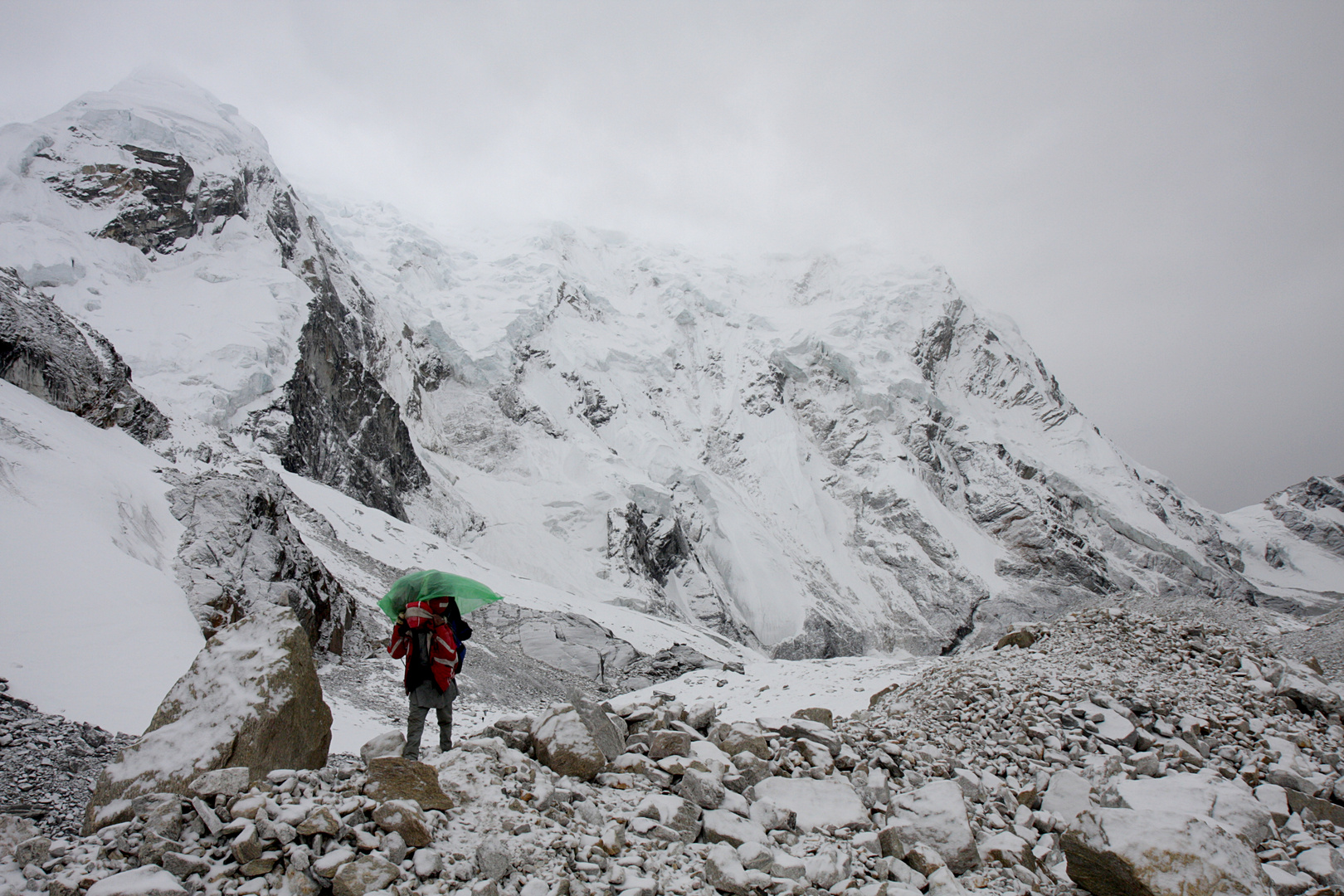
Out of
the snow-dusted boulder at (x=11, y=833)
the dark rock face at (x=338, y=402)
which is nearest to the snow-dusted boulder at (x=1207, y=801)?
the snow-dusted boulder at (x=11, y=833)

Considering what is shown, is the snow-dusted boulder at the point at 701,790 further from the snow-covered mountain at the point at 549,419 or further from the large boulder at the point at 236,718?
the snow-covered mountain at the point at 549,419

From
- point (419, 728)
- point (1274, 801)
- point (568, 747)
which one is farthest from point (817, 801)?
point (1274, 801)

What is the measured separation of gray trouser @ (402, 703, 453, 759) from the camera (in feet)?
17.2

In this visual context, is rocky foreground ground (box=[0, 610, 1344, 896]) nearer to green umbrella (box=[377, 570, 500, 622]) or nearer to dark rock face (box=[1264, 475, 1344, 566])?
green umbrella (box=[377, 570, 500, 622])

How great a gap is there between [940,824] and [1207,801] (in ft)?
8.44

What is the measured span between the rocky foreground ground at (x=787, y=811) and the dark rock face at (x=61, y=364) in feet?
47.7

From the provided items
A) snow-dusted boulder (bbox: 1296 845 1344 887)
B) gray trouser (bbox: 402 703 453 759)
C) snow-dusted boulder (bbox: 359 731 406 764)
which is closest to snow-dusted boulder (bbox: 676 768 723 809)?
gray trouser (bbox: 402 703 453 759)

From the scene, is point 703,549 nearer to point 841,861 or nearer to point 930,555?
point 930,555

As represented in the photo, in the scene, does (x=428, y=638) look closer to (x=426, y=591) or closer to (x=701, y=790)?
(x=426, y=591)

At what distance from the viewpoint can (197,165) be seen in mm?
46688

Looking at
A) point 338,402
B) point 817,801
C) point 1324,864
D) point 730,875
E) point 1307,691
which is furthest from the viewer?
point 338,402

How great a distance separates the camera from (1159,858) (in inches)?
156

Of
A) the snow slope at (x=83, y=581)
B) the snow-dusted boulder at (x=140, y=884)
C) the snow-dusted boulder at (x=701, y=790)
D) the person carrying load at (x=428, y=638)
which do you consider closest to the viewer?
the snow-dusted boulder at (x=140, y=884)

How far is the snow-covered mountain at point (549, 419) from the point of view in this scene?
19.3 meters
